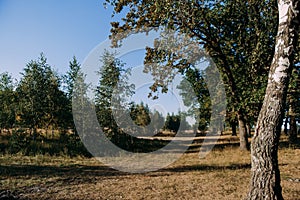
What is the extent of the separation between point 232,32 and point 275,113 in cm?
1195

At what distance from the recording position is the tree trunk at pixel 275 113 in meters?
5.41

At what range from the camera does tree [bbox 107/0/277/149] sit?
45.0 ft

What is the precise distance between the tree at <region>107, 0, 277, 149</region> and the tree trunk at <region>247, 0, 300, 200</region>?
777 cm

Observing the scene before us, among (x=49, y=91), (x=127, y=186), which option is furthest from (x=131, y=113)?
(x=127, y=186)

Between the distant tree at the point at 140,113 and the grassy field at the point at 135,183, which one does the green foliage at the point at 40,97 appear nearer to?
the distant tree at the point at 140,113

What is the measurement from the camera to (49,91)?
23734 mm

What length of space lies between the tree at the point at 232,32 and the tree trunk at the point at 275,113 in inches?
306

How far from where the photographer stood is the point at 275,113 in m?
5.45

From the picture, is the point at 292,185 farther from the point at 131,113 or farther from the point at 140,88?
the point at 131,113

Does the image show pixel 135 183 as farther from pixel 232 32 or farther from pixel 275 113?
pixel 232 32

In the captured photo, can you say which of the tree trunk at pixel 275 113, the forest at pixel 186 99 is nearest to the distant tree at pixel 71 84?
the forest at pixel 186 99

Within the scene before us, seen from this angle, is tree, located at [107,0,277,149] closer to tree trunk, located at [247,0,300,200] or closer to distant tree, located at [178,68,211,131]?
distant tree, located at [178,68,211,131]

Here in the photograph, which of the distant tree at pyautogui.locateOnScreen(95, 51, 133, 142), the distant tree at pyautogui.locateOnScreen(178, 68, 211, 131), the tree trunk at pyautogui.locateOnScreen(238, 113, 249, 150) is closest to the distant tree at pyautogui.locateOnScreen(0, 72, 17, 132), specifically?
the distant tree at pyautogui.locateOnScreen(95, 51, 133, 142)

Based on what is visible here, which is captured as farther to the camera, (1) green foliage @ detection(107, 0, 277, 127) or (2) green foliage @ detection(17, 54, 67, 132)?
(2) green foliage @ detection(17, 54, 67, 132)
